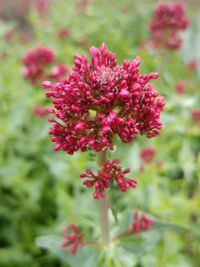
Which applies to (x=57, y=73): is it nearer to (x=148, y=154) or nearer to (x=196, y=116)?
(x=148, y=154)

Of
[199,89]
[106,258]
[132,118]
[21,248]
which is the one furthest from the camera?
[199,89]

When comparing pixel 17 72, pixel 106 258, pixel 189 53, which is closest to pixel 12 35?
pixel 17 72

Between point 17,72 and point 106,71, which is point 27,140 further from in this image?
point 106,71

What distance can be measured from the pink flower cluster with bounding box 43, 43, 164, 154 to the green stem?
0.15 m

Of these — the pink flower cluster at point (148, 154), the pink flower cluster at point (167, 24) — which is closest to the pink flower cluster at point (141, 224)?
the pink flower cluster at point (148, 154)

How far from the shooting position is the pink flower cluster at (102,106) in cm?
197

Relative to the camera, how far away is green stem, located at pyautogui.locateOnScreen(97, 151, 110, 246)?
2.20 m

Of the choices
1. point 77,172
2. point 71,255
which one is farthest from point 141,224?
point 77,172

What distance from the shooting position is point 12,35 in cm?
732

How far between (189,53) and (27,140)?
348cm

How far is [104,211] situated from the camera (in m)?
2.39

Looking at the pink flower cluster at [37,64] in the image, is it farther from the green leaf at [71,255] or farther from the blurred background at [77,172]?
the green leaf at [71,255]

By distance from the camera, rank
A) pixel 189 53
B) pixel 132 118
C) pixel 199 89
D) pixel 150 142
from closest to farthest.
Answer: pixel 132 118
pixel 150 142
pixel 199 89
pixel 189 53

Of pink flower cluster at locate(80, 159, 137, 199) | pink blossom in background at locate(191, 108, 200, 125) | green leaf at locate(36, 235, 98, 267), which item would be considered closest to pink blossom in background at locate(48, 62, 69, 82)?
pink blossom in background at locate(191, 108, 200, 125)
